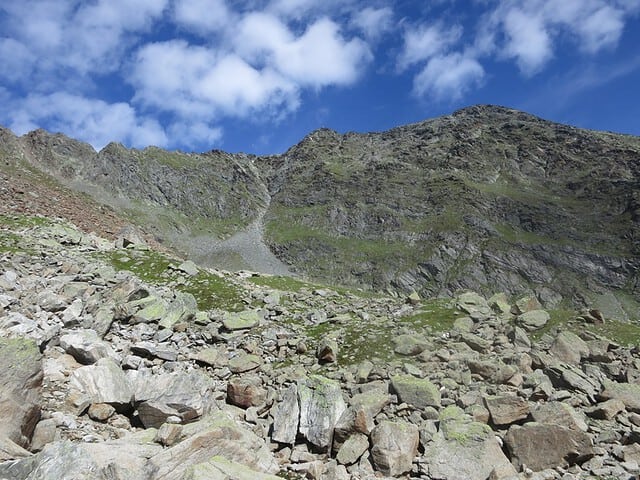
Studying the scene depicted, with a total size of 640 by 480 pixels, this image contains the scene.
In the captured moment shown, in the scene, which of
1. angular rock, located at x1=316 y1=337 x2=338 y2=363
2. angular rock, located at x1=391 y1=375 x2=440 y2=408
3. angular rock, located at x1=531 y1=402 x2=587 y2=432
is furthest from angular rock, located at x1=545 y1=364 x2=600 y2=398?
angular rock, located at x1=316 y1=337 x2=338 y2=363

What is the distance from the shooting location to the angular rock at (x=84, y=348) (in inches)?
610

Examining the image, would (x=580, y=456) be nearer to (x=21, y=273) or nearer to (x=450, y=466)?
(x=450, y=466)

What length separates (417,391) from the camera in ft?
51.4

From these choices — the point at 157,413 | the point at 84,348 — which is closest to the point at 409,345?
the point at 157,413

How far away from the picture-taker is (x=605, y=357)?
67.1 feet

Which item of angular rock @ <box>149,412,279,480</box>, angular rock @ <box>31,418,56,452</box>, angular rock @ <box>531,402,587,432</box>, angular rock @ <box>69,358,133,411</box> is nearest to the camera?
angular rock @ <box>149,412,279,480</box>

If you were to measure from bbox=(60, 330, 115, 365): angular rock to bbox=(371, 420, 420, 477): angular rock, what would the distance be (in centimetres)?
1035

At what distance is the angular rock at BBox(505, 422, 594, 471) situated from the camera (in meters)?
12.9

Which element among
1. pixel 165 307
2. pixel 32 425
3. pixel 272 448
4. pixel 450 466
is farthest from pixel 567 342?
pixel 32 425

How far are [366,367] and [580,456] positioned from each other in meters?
8.22

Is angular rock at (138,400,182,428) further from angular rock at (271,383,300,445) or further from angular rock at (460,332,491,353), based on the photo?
angular rock at (460,332,491,353)

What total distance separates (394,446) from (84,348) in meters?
11.5

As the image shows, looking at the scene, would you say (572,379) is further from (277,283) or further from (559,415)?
(277,283)

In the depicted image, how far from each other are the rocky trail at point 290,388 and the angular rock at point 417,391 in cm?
7
